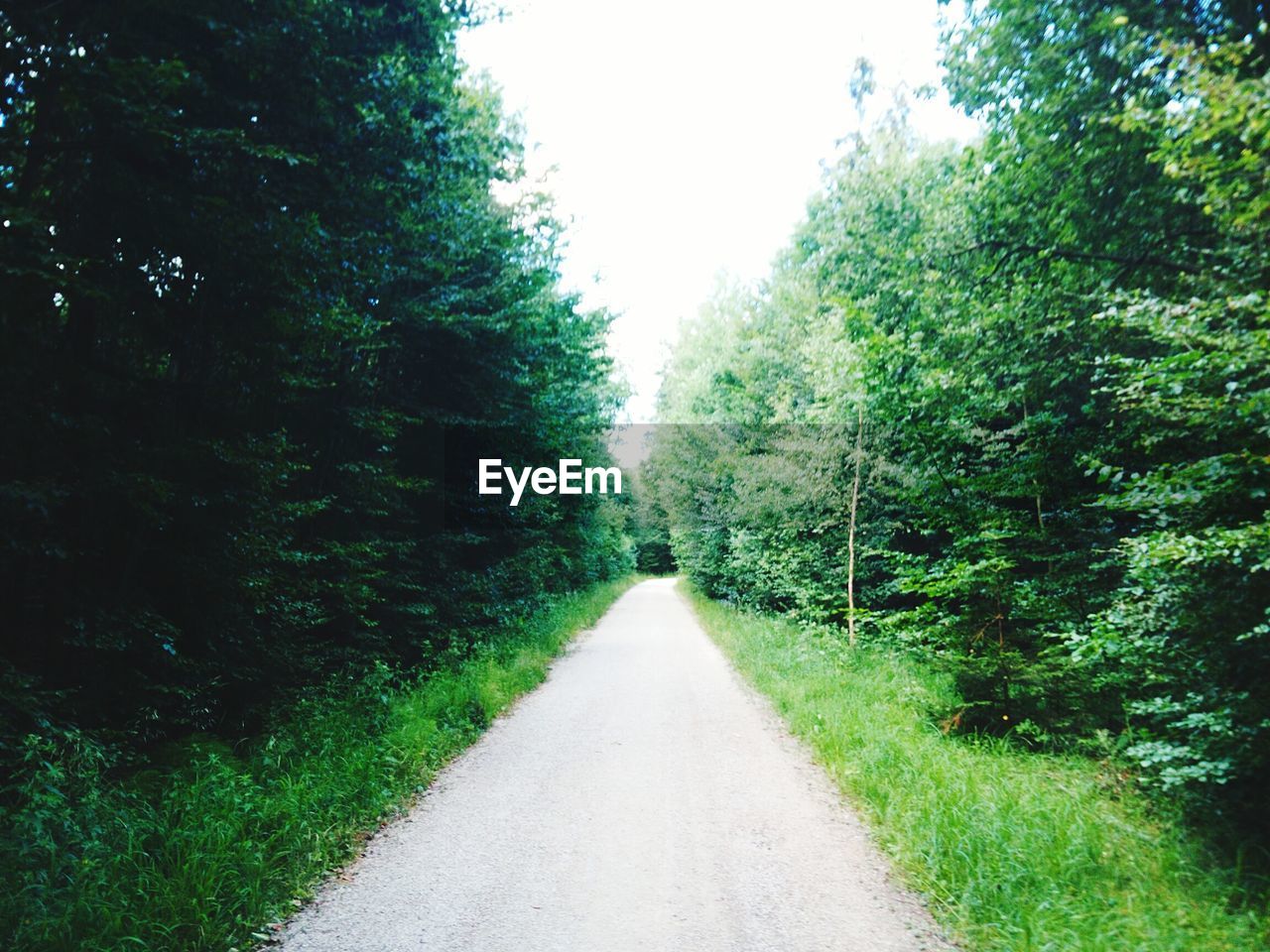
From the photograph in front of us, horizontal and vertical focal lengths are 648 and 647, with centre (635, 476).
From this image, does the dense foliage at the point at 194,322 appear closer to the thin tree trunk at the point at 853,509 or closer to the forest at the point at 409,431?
the forest at the point at 409,431

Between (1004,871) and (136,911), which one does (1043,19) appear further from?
(136,911)

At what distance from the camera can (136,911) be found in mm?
3387

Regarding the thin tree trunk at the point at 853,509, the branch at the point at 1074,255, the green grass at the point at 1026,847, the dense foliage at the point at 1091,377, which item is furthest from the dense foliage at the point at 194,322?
the thin tree trunk at the point at 853,509

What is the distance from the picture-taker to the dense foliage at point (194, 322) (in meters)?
4.14

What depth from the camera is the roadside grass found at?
3289 millimetres

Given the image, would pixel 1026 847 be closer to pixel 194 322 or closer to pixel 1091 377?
pixel 1091 377

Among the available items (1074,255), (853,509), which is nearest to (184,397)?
(1074,255)

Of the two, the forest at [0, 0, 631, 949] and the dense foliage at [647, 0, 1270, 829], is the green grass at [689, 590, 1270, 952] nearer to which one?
the dense foliage at [647, 0, 1270, 829]

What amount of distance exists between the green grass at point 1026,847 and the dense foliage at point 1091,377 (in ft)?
1.38

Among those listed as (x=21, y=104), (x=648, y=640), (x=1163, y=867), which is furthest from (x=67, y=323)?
(x=648, y=640)

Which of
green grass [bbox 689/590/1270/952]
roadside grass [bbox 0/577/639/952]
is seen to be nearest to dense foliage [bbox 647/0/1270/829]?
green grass [bbox 689/590/1270/952]

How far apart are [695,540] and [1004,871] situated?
21269 millimetres

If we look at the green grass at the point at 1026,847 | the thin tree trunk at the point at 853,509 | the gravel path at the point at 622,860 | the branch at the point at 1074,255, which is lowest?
the gravel path at the point at 622,860

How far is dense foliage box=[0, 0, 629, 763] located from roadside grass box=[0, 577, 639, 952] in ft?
1.27
